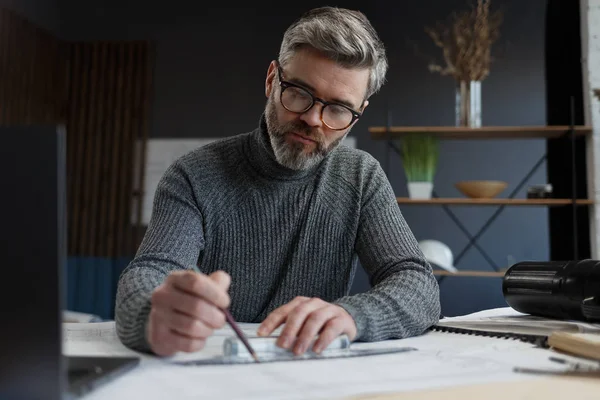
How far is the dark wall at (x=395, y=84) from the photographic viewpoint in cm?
459

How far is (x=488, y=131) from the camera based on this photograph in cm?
361

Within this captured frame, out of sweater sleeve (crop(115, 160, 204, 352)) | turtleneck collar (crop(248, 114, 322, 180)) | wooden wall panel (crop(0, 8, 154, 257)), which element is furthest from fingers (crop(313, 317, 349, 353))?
wooden wall panel (crop(0, 8, 154, 257))

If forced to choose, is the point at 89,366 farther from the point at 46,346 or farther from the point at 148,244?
the point at 148,244

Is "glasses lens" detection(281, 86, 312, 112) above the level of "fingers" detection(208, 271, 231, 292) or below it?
above

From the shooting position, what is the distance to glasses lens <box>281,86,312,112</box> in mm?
1384

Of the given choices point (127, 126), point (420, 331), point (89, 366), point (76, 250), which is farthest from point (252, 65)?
point (89, 366)

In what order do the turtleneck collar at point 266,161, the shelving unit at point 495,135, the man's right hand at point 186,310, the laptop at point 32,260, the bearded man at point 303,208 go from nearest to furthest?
the laptop at point 32,260
the man's right hand at point 186,310
the bearded man at point 303,208
the turtleneck collar at point 266,161
the shelving unit at point 495,135

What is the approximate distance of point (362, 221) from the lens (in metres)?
1.55

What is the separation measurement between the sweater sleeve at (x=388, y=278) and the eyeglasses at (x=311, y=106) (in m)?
0.23

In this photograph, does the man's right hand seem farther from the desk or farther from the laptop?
the laptop

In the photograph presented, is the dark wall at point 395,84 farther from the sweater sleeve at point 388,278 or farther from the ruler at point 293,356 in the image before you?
the ruler at point 293,356

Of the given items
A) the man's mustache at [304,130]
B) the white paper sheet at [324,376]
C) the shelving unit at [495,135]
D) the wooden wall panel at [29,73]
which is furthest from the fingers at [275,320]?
the wooden wall panel at [29,73]

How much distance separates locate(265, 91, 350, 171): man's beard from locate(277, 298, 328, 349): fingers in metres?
0.54

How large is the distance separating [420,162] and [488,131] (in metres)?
0.41
